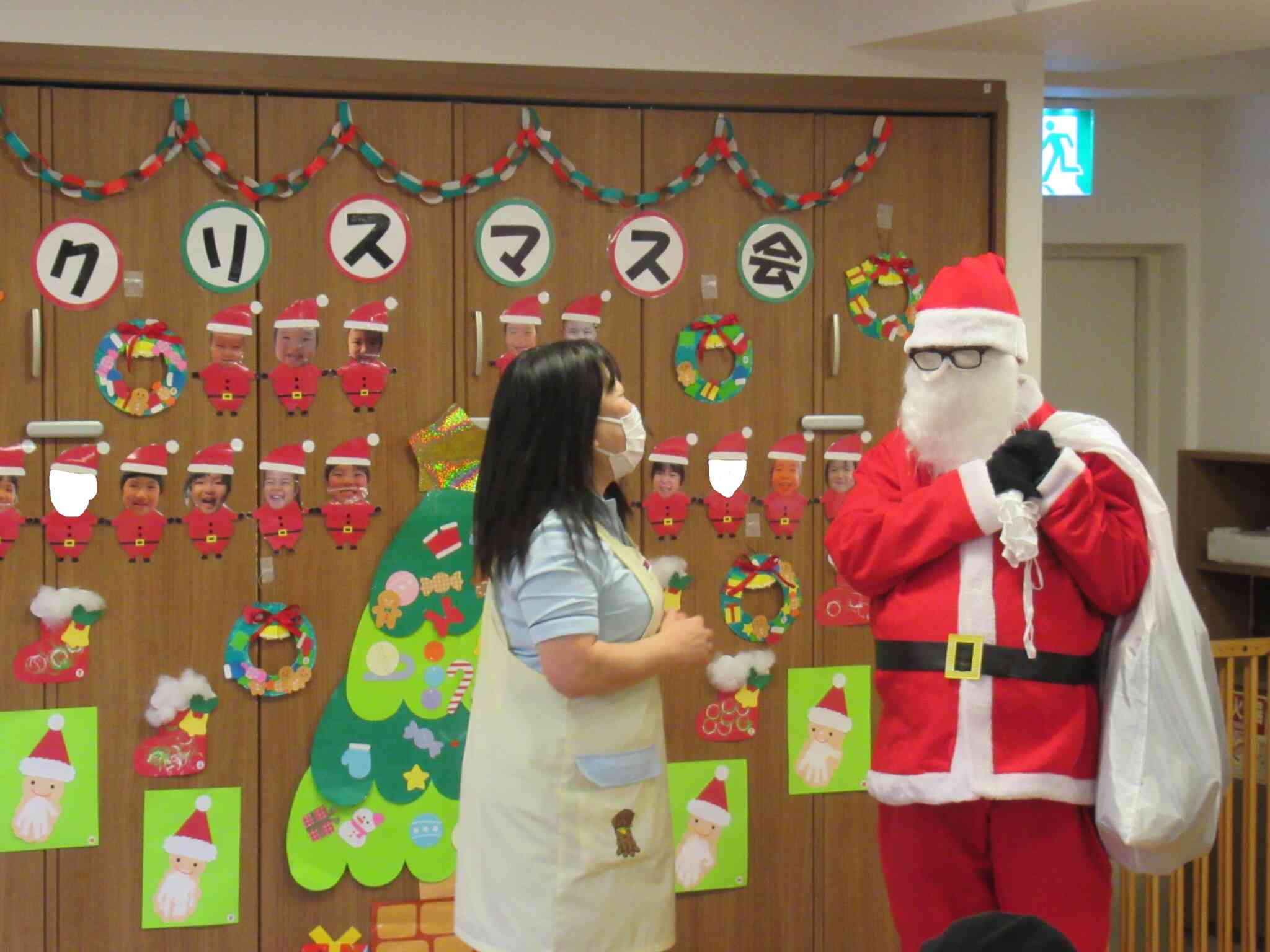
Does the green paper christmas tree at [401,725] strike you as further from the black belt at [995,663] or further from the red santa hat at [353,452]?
the black belt at [995,663]

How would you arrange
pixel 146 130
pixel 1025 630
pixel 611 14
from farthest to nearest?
pixel 611 14, pixel 146 130, pixel 1025 630

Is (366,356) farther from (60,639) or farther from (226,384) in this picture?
(60,639)

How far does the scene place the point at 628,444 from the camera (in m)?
2.24

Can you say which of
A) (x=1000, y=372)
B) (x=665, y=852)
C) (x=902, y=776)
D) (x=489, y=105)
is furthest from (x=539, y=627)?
(x=489, y=105)

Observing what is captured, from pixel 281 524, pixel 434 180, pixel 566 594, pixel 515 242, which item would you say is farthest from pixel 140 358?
pixel 566 594

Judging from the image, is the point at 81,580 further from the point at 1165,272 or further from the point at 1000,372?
the point at 1165,272

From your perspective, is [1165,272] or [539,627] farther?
[1165,272]

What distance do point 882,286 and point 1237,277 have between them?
5.95 feet

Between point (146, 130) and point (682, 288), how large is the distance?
1228mm

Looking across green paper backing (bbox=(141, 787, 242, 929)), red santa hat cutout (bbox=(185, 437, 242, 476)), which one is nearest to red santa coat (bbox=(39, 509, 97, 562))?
red santa hat cutout (bbox=(185, 437, 242, 476))

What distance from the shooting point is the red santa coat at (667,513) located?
328cm

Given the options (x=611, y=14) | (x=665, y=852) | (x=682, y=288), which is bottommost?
(x=665, y=852)

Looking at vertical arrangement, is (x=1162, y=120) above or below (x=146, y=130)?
above

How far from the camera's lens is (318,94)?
3.11m
